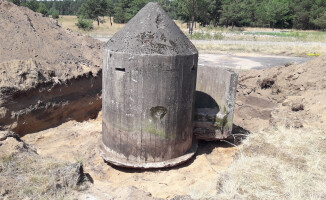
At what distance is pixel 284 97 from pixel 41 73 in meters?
6.82

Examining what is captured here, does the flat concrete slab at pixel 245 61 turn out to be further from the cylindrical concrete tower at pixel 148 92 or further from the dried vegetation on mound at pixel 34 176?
the dried vegetation on mound at pixel 34 176

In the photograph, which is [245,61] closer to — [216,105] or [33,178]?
[216,105]

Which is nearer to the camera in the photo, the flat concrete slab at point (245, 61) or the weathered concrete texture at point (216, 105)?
the weathered concrete texture at point (216, 105)

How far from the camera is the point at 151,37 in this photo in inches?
188

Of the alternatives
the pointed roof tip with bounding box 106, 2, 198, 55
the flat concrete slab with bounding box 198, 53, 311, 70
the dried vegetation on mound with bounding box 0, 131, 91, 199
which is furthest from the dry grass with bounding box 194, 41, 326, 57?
the dried vegetation on mound with bounding box 0, 131, 91, 199

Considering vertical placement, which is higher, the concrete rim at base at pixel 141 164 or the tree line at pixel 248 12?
the tree line at pixel 248 12

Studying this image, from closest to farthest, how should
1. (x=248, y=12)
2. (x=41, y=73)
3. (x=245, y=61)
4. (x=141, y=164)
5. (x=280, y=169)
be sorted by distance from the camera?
(x=280, y=169), (x=141, y=164), (x=41, y=73), (x=245, y=61), (x=248, y=12)

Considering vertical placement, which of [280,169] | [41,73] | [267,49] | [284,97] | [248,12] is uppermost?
[248,12]

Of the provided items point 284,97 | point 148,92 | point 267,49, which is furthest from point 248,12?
point 148,92

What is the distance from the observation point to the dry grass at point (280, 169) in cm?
368

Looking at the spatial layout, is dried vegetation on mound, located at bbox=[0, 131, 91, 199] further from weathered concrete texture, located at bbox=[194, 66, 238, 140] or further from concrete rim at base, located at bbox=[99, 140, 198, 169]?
weathered concrete texture, located at bbox=[194, 66, 238, 140]

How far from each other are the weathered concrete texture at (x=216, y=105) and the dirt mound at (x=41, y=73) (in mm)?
3275

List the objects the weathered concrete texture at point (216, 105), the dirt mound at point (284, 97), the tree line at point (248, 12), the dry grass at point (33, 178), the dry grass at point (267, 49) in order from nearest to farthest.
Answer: the dry grass at point (33, 178)
the weathered concrete texture at point (216, 105)
the dirt mound at point (284, 97)
the dry grass at point (267, 49)
the tree line at point (248, 12)

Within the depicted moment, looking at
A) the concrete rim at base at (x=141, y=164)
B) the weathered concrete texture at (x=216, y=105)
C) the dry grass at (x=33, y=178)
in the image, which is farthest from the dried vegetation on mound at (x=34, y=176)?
the weathered concrete texture at (x=216, y=105)
